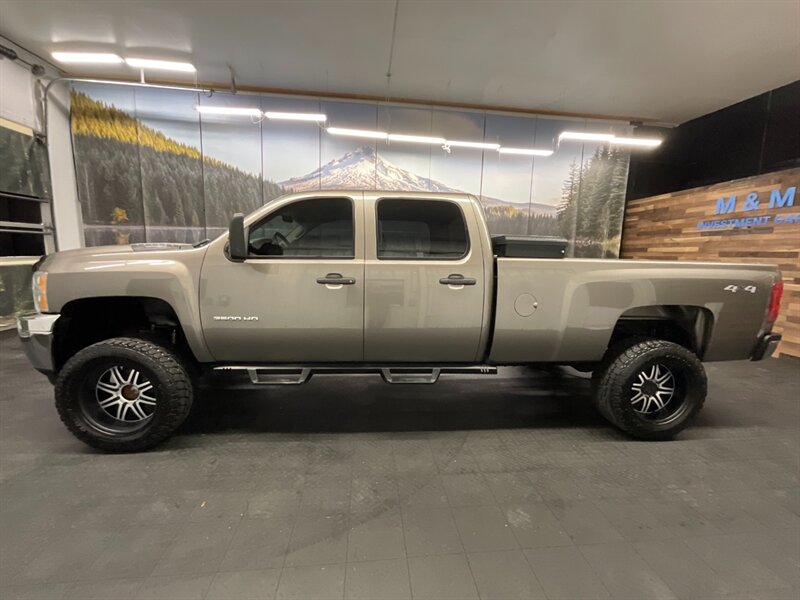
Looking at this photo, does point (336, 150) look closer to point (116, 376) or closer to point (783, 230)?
point (116, 376)

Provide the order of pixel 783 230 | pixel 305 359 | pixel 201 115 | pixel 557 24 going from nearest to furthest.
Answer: pixel 305 359
pixel 557 24
pixel 783 230
pixel 201 115

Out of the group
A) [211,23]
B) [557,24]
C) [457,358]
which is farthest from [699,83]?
[211,23]

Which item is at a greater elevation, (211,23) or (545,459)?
(211,23)

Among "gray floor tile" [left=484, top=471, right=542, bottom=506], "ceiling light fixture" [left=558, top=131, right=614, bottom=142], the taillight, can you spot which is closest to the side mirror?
"gray floor tile" [left=484, top=471, right=542, bottom=506]

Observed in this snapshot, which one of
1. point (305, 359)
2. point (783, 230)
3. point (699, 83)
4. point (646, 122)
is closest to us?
point (305, 359)

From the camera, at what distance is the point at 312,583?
67.6 inches

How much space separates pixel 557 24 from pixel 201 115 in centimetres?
770

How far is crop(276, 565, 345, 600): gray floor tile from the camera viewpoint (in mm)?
1649

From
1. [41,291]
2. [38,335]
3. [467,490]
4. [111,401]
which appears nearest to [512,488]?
[467,490]

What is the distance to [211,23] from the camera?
6.21 metres

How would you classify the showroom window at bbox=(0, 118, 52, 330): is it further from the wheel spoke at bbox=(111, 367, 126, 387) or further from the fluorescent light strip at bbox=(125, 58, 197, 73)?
the wheel spoke at bbox=(111, 367, 126, 387)

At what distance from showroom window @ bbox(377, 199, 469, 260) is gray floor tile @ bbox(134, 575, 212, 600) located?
7.48 feet

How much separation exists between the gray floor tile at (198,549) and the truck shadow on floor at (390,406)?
43.5 inches

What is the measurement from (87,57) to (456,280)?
354 inches
